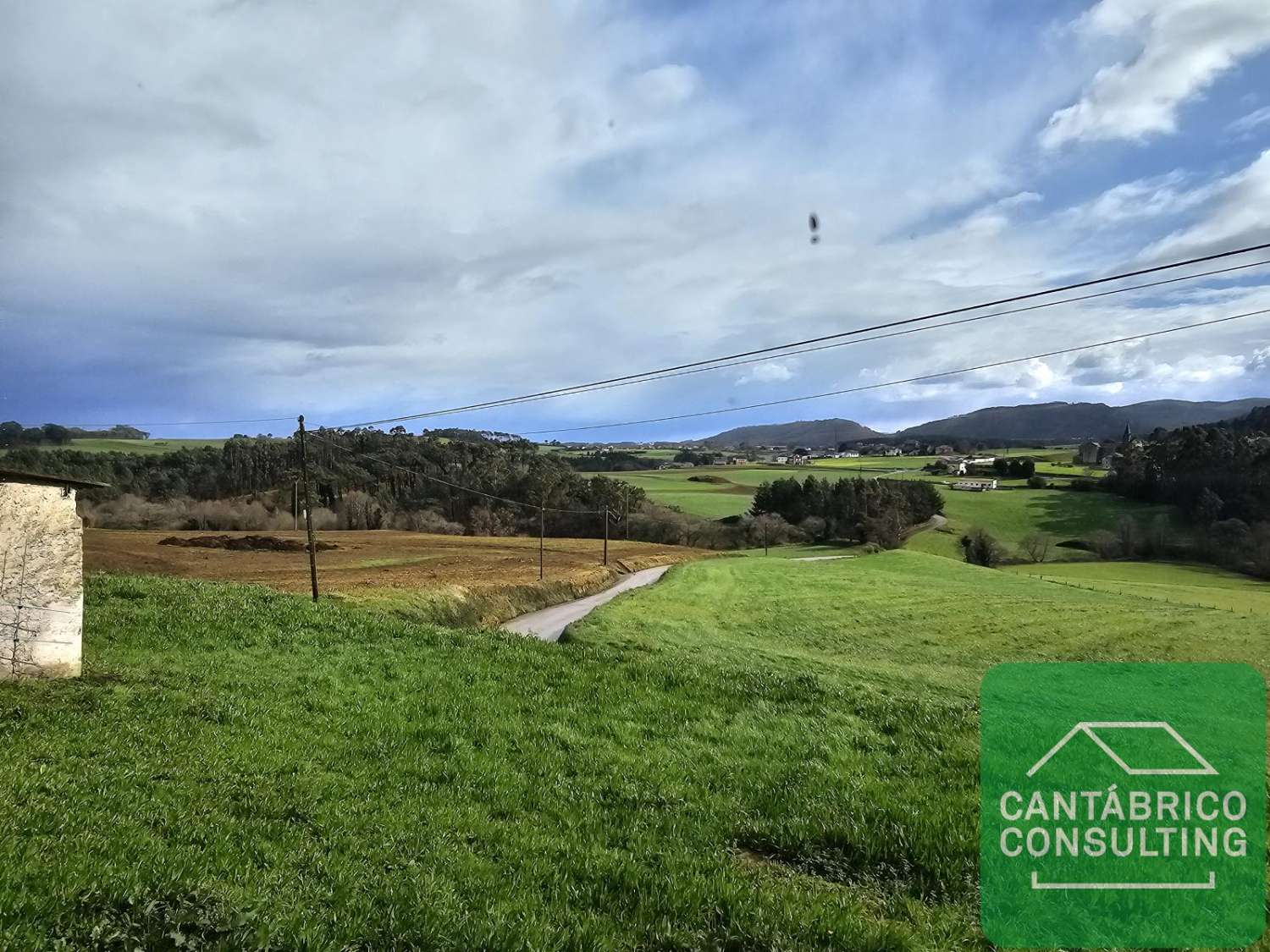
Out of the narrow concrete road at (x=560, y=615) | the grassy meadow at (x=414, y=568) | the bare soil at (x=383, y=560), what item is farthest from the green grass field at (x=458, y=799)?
the bare soil at (x=383, y=560)

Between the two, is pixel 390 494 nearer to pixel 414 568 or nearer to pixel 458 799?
pixel 414 568

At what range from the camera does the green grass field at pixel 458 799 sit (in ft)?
17.9

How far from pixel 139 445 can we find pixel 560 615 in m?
115

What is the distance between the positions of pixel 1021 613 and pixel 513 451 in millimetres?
106725

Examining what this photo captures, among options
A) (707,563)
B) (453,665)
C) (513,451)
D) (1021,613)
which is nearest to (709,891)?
(453,665)

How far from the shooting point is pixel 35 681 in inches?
478

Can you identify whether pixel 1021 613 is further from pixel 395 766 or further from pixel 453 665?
pixel 395 766

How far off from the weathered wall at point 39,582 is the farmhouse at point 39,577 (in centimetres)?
1

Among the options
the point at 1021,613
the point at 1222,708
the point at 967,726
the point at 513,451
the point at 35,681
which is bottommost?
the point at 1021,613

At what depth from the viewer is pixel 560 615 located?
48.5 metres

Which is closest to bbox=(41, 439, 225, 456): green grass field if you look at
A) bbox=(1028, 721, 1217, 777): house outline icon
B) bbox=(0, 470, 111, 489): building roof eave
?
bbox=(0, 470, 111, 489): building roof eave

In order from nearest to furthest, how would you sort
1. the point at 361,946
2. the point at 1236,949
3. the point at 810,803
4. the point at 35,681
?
the point at 361,946 < the point at 1236,949 < the point at 810,803 < the point at 35,681

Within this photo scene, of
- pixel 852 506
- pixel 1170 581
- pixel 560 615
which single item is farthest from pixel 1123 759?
pixel 852 506

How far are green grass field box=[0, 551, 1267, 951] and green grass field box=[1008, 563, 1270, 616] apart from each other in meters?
51.6
